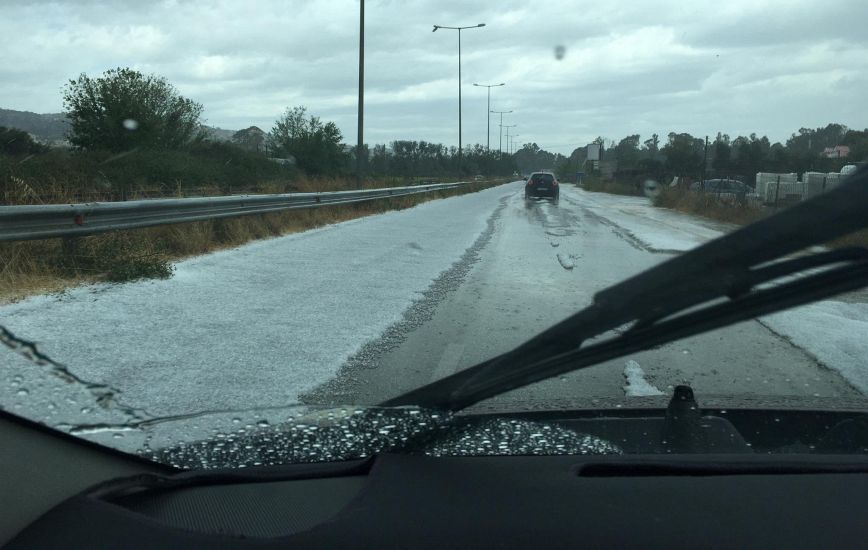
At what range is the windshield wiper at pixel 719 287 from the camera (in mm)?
2119

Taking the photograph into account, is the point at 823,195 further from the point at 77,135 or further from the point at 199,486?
the point at 77,135

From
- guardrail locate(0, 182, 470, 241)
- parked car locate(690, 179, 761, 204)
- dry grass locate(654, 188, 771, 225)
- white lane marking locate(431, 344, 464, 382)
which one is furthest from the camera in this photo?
parked car locate(690, 179, 761, 204)

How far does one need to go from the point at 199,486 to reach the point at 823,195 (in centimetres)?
208

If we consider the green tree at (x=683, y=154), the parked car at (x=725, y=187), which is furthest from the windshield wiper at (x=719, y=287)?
the green tree at (x=683, y=154)

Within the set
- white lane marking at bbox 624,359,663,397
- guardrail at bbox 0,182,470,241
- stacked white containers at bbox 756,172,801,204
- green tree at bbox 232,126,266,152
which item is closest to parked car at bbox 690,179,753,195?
stacked white containers at bbox 756,172,801,204

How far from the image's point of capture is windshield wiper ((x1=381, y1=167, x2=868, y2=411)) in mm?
2119

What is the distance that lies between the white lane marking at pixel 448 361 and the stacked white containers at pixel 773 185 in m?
16.3

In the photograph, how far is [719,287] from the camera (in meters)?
2.33

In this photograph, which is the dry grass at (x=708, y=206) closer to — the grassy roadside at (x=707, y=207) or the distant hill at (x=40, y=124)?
the grassy roadside at (x=707, y=207)

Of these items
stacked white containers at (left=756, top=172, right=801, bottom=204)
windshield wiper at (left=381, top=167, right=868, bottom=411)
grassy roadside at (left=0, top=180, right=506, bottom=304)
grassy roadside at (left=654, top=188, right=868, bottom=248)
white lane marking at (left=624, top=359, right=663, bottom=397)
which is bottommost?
grassy roadside at (left=654, top=188, right=868, bottom=248)

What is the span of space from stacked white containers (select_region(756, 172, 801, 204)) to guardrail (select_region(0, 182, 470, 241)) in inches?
539

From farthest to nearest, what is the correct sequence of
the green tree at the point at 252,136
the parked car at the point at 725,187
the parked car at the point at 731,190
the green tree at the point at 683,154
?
the green tree at the point at 252,136 < the green tree at the point at 683,154 < the parked car at the point at 725,187 < the parked car at the point at 731,190

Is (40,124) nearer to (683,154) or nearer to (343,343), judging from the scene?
(343,343)

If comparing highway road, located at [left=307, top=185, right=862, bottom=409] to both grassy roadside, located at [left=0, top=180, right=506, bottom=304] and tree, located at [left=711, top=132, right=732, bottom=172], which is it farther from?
tree, located at [left=711, top=132, right=732, bottom=172]
